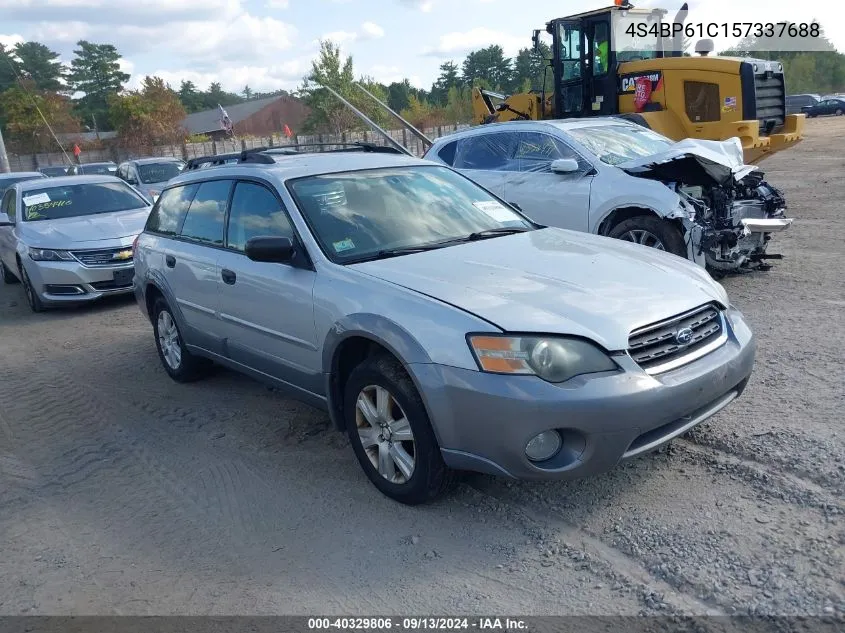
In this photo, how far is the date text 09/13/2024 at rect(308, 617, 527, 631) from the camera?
2832mm

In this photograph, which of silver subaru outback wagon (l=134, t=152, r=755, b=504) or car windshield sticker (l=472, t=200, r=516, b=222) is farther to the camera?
car windshield sticker (l=472, t=200, r=516, b=222)

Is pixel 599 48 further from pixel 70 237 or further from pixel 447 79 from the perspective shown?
pixel 447 79

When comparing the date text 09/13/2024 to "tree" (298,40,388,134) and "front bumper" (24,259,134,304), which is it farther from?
"tree" (298,40,388,134)

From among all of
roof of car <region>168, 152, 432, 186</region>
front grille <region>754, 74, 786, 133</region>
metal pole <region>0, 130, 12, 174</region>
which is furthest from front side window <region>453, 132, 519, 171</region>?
metal pole <region>0, 130, 12, 174</region>

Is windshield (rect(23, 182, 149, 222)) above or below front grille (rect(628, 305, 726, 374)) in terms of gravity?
above

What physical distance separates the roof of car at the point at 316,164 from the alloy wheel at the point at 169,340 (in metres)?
1.30

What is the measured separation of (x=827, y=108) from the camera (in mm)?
47875

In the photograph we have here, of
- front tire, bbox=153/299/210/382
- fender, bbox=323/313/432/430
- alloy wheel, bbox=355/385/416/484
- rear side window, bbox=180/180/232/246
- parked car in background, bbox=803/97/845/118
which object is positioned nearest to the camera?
fender, bbox=323/313/432/430

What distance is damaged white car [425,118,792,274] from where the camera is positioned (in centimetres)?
714

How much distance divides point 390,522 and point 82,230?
753cm

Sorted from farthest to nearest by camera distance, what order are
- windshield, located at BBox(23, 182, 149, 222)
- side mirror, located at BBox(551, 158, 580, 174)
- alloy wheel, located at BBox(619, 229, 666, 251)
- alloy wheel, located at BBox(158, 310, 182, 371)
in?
windshield, located at BBox(23, 182, 149, 222) < side mirror, located at BBox(551, 158, 580, 174) < alloy wheel, located at BBox(619, 229, 666, 251) < alloy wheel, located at BBox(158, 310, 182, 371)

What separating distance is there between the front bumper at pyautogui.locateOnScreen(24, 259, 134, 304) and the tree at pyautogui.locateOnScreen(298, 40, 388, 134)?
28.4 m

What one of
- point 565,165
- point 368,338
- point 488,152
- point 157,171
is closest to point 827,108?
point 157,171

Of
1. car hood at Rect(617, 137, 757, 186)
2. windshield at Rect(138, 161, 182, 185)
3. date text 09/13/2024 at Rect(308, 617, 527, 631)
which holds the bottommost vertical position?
date text 09/13/2024 at Rect(308, 617, 527, 631)
